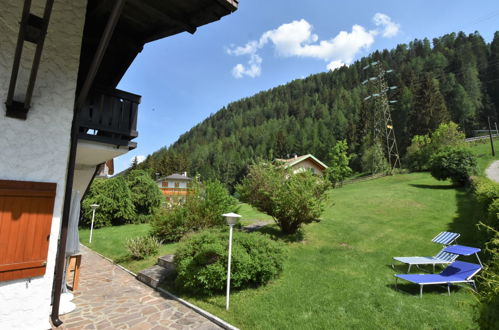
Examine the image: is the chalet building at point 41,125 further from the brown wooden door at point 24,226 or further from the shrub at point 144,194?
the shrub at point 144,194

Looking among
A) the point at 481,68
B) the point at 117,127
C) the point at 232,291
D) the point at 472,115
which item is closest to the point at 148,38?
the point at 117,127

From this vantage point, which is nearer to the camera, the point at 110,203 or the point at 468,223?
the point at 468,223

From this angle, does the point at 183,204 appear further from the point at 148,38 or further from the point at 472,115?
the point at 472,115

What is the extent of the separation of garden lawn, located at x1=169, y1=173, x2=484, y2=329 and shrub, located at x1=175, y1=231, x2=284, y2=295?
0.97 ft

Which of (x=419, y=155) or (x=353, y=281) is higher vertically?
(x=419, y=155)

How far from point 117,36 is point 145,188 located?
1566 cm

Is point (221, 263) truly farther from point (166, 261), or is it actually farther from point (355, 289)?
point (355, 289)

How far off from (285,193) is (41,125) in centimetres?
753

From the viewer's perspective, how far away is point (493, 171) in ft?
80.9

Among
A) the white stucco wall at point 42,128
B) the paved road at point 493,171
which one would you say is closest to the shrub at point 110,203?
the white stucco wall at point 42,128

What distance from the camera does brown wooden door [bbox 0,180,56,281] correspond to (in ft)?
13.6

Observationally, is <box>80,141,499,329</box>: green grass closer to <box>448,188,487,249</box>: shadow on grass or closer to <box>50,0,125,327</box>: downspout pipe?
<box>448,188,487,249</box>: shadow on grass

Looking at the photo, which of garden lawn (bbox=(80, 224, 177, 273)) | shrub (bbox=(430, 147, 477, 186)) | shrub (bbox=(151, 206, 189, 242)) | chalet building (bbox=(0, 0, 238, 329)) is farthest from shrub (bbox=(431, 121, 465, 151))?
chalet building (bbox=(0, 0, 238, 329))

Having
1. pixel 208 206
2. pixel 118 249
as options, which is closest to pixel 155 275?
pixel 208 206
